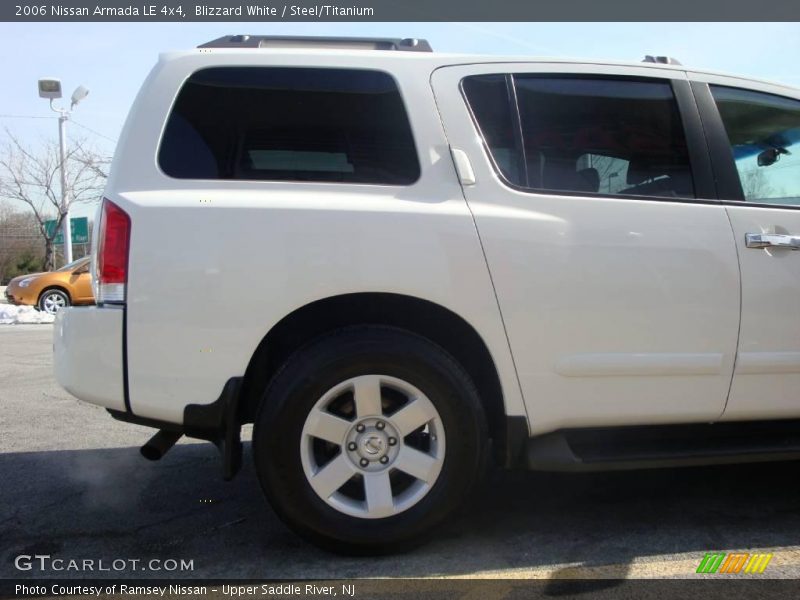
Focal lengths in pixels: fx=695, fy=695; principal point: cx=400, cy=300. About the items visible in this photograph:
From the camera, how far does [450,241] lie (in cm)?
268

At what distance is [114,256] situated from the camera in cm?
262

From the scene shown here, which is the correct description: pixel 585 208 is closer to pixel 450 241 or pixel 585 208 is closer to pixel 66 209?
pixel 450 241

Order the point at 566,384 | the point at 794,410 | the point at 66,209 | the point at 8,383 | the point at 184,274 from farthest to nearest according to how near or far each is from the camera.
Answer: the point at 66,209 → the point at 8,383 → the point at 794,410 → the point at 566,384 → the point at 184,274

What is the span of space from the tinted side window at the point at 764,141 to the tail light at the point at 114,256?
2.58 m

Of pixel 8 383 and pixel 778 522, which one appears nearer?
pixel 778 522

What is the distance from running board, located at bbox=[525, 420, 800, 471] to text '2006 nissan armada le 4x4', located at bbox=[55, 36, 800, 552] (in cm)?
1

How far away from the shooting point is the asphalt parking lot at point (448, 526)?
8.79 ft

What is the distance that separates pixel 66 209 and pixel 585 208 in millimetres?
24513

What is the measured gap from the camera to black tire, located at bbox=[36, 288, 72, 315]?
15.1 metres

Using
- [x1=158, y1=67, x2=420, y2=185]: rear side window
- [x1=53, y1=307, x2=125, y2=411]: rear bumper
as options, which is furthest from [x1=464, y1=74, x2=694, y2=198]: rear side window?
[x1=53, y1=307, x2=125, y2=411]: rear bumper

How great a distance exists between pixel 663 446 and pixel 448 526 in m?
0.96

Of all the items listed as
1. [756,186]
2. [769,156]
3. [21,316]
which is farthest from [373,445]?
[21,316]

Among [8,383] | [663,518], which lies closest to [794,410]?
[663,518]

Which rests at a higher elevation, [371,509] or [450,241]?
[450,241]
